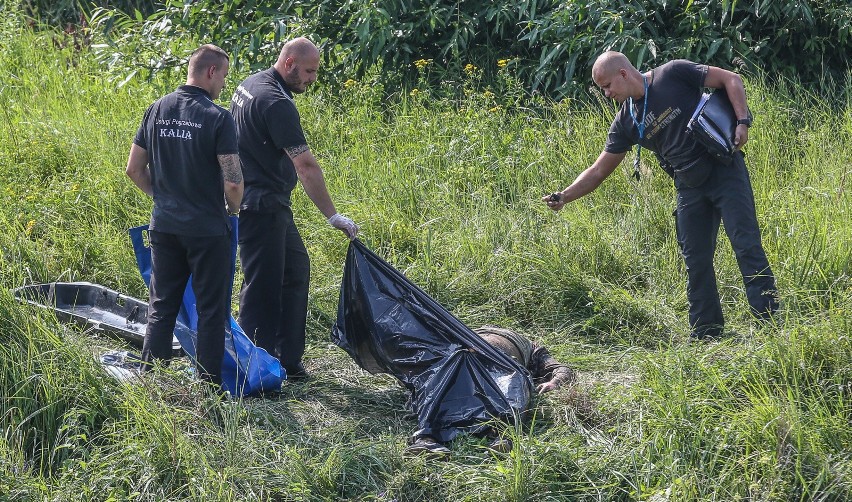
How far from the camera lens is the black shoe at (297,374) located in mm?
5363

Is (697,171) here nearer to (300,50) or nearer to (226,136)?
(300,50)

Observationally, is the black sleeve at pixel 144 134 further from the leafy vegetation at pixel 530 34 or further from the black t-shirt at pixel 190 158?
the leafy vegetation at pixel 530 34

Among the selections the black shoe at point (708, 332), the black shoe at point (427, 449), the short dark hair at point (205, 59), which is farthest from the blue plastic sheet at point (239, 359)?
the black shoe at point (708, 332)

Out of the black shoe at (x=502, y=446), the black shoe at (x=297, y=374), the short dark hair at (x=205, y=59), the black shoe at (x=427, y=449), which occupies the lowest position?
the black shoe at (x=297, y=374)

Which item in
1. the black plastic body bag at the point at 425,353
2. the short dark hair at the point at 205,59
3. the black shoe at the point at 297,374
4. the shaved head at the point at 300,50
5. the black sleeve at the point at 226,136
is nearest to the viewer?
the black plastic body bag at the point at 425,353

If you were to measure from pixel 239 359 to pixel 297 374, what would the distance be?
476mm

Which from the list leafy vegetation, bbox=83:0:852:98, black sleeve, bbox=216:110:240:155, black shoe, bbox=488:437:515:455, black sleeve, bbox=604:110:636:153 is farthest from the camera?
leafy vegetation, bbox=83:0:852:98

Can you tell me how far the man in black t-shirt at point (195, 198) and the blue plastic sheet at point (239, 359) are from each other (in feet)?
0.32

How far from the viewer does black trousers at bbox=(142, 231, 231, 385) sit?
15.7 ft

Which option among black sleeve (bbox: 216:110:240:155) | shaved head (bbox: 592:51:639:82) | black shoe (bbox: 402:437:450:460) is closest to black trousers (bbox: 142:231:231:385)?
black sleeve (bbox: 216:110:240:155)

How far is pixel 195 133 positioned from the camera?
468 cm

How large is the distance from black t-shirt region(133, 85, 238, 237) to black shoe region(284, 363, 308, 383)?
95 centimetres

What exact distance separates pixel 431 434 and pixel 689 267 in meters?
1.90

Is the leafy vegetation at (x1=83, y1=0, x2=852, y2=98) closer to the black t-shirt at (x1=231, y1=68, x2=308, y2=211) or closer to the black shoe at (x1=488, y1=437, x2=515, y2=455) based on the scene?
the black t-shirt at (x1=231, y1=68, x2=308, y2=211)
